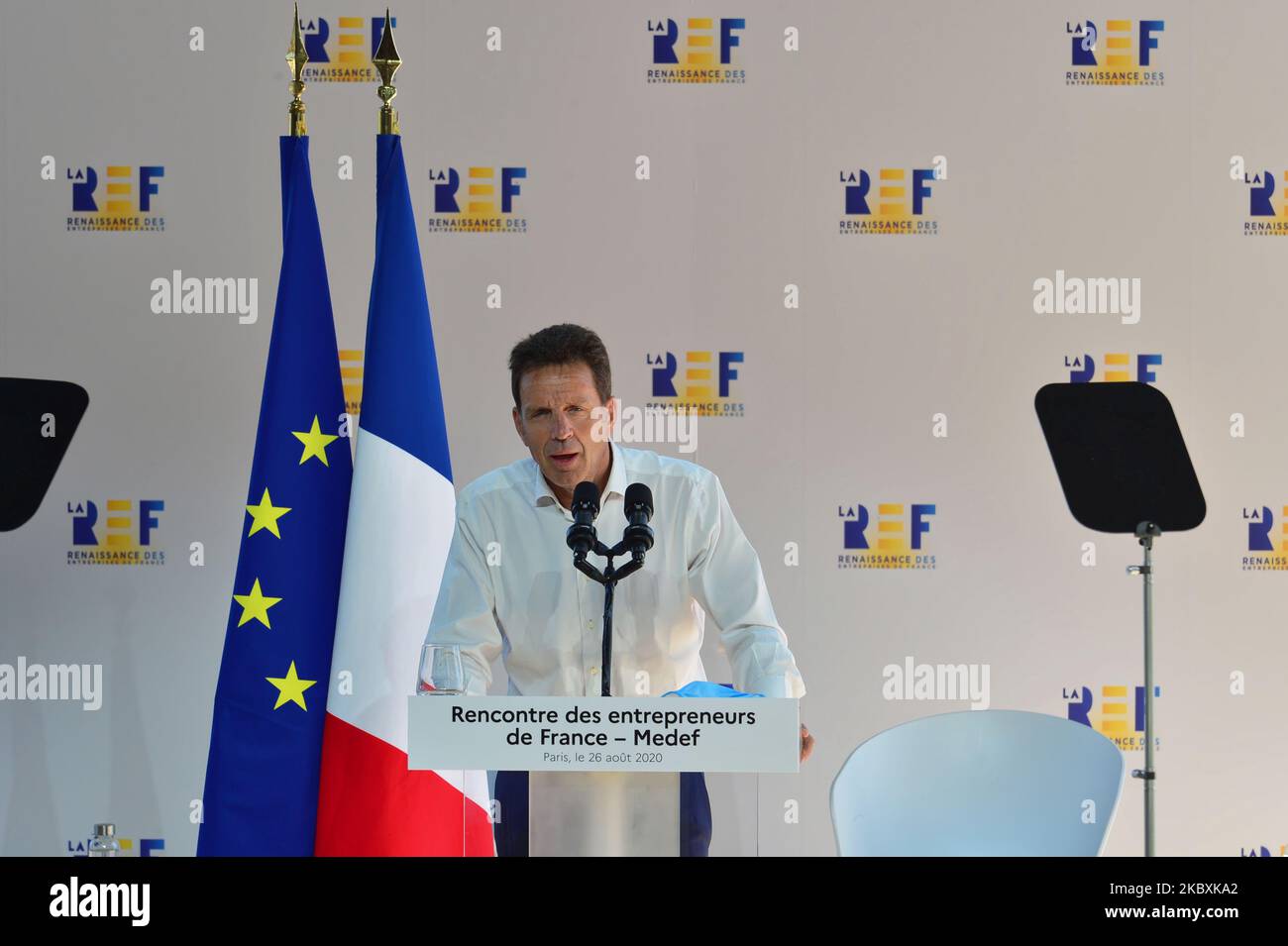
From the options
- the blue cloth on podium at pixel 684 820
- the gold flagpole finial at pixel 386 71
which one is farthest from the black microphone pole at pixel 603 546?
the gold flagpole finial at pixel 386 71

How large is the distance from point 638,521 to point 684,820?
435 mm

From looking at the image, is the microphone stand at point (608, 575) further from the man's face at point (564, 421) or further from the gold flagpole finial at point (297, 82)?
the gold flagpole finial at point (297, 82)

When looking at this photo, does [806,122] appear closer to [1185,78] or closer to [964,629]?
[1185,78]

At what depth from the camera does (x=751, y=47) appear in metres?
4.22

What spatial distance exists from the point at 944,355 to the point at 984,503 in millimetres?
489

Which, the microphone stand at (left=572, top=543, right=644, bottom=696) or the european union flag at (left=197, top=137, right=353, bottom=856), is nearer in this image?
the microphone stand at (left=572, top=543, right=644, bottom=696)

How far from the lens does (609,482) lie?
114 inches

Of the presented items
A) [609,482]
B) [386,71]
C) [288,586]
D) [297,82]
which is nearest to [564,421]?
[609,482]

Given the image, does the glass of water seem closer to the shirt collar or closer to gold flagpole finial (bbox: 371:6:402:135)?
the shirt collar

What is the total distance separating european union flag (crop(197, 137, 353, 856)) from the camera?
308 cm

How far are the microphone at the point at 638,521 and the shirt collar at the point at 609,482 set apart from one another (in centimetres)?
86

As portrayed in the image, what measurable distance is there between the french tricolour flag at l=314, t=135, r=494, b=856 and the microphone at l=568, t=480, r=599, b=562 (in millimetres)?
954

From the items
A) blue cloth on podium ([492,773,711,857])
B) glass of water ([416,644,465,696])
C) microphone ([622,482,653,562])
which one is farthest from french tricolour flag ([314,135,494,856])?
microphone ([622,482,653,562])
